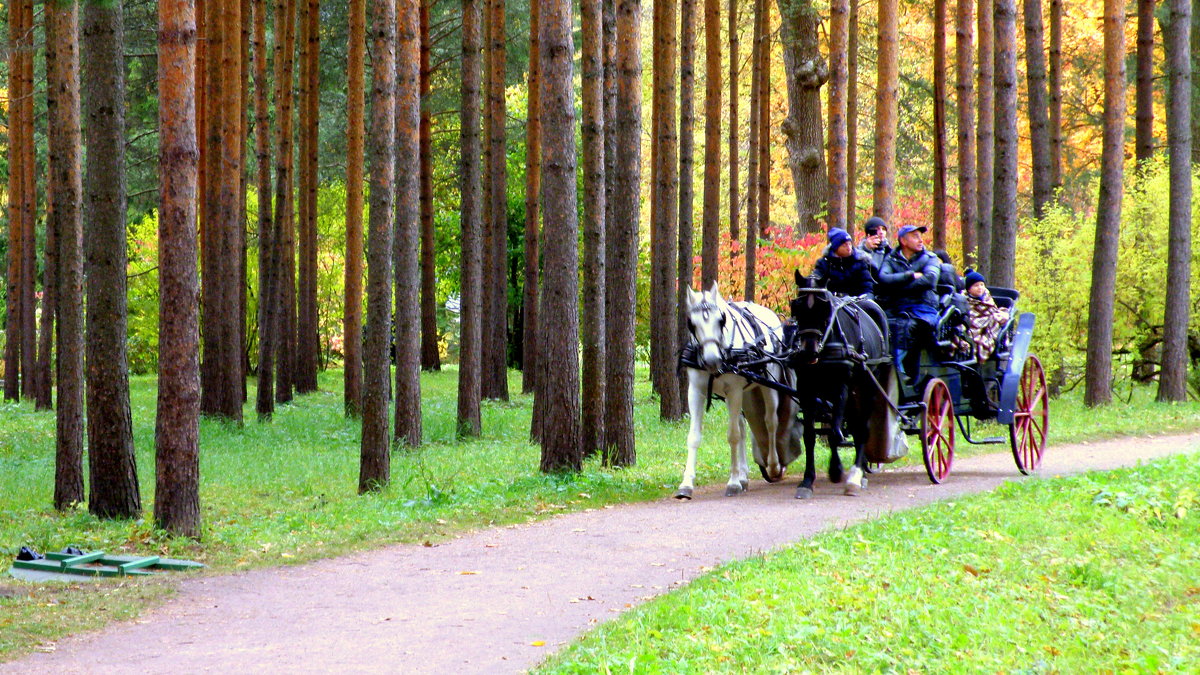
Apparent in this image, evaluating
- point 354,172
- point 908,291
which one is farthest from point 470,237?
point 908,291

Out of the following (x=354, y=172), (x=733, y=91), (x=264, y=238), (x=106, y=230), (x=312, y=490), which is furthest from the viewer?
(x=733, y=91)

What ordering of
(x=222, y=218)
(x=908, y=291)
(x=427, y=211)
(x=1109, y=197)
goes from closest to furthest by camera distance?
(x=908, y=291) → (x=222, y=218) → (x=1109, y=197) → (x=427, y=211)

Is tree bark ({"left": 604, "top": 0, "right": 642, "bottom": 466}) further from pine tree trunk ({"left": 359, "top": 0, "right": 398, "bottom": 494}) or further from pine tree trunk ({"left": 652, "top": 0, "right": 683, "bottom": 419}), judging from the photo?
pine tree trunk ({"left": 652, "top": 0, "right": 683, "bottom": 419})

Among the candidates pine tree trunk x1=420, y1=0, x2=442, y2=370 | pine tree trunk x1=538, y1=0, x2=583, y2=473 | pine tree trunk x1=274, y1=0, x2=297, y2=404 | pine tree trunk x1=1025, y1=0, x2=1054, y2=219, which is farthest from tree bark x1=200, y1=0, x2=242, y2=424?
pine tree trunk x1=1025, y1=0, x2=1054, y2=219

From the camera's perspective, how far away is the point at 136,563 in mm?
9578

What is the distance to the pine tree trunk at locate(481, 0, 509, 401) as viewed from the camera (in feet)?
85.4

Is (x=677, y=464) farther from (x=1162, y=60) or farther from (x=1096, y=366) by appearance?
(x=1162, y=60)

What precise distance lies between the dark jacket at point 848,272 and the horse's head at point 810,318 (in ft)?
3.98

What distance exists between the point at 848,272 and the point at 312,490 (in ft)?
23.5

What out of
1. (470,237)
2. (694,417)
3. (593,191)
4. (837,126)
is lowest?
(694,417)

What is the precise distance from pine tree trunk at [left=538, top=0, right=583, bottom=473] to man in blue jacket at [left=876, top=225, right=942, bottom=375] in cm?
358

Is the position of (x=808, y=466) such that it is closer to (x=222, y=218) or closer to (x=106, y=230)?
(x=106, y=230)

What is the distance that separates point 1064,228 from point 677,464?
14608 millimetres

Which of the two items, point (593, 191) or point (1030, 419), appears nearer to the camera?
point (593, 191)
